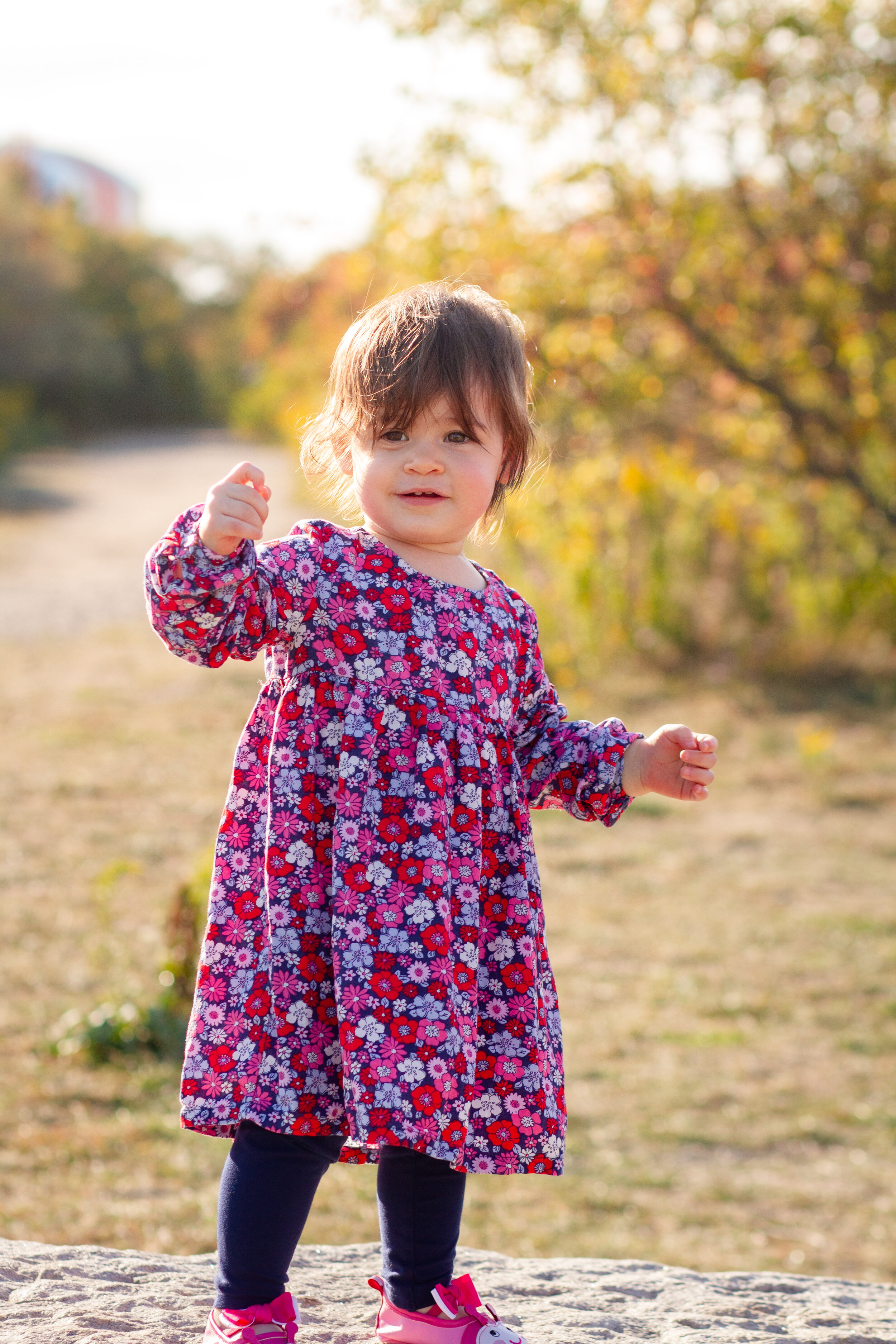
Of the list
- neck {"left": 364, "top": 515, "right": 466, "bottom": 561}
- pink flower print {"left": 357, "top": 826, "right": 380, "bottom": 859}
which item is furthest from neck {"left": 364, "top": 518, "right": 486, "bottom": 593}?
pink flower print {"left": 357, "top": 826, "right": 380, "bottom": 859}

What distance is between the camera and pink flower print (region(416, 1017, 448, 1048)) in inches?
58.6

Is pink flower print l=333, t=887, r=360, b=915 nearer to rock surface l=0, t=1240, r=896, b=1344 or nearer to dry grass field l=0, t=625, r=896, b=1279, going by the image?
rock surface l=0, t=1240, r=896, b=1344

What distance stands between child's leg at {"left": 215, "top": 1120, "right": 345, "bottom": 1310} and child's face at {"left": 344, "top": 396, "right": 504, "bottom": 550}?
73 cm

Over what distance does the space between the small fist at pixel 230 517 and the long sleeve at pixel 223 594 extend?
15mm

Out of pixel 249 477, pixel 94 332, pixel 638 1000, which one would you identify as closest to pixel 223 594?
pixel 249 477

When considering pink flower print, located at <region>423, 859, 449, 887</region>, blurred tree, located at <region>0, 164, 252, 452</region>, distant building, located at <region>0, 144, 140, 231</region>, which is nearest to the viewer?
pink flower print, located at <region>423, 859, 449, 887</region>

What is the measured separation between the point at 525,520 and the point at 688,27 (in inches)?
101

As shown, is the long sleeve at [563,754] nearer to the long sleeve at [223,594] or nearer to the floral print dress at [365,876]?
the floral print dress at [365,876]

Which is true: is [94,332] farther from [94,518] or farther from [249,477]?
[249,477]

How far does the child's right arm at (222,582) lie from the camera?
4.73 ft

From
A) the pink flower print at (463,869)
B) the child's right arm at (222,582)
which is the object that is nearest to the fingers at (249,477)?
the child's right arm at (222,582)

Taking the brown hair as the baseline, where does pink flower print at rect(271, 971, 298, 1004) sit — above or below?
below

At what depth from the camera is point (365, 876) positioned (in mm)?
1518

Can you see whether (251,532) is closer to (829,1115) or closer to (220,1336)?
(220,1336)
